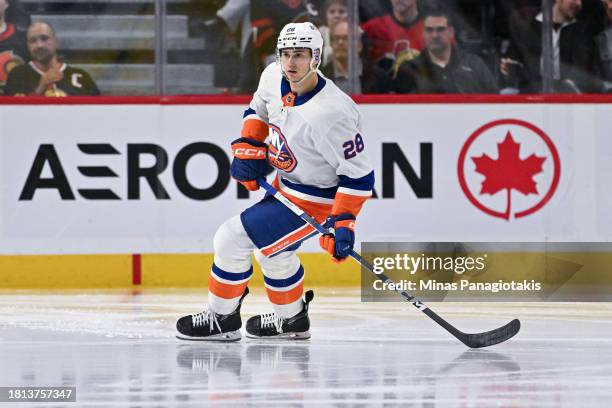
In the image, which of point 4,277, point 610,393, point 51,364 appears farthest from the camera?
point 4,277

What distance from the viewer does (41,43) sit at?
21.6ft

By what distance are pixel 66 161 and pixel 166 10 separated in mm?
915

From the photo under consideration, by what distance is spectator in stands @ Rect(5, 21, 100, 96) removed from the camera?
6586 mm

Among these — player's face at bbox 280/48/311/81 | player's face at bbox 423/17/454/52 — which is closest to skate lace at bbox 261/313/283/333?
player's face at bbox 280/48/311/81

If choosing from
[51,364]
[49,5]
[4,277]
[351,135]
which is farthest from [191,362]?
[49,5]

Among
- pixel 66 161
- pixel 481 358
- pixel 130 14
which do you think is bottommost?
pixel 481 358

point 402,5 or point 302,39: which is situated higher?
point 402,5

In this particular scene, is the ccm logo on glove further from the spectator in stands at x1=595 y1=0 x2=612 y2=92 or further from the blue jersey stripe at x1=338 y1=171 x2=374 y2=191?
the spectator in stands at x1=595 y1=0 x2=612 y2=92

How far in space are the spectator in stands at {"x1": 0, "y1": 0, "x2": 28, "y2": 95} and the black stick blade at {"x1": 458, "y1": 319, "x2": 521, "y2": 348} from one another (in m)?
3.02

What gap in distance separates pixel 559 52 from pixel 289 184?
2.46 meters

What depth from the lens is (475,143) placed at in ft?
21.7

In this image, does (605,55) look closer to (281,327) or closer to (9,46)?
(281,327)

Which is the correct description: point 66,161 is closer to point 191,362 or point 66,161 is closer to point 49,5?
point 49,5

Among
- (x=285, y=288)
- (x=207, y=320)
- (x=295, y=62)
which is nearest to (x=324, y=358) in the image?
(x=285, y=288)
